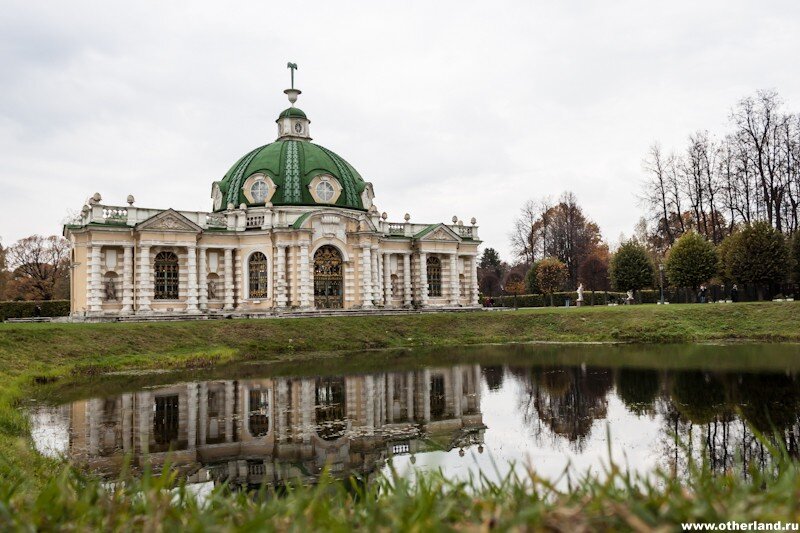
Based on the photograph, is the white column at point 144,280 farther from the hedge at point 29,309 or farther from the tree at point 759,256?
the tree at point 759,256

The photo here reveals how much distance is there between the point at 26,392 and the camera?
18.9 metres

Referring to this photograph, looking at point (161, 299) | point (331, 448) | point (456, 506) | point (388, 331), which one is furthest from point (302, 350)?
point (456, 506)

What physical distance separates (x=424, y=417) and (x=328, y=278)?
2976 centimetres

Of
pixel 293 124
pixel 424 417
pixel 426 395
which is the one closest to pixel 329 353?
pixel 426 395

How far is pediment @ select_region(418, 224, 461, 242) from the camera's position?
1930 inches

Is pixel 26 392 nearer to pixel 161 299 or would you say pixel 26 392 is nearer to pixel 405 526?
pixel 405 526

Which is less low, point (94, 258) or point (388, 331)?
point (94, 258)

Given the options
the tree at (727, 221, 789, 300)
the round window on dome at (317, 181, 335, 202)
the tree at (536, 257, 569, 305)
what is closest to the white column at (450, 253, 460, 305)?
the tree at (536, 257, 569, 305)

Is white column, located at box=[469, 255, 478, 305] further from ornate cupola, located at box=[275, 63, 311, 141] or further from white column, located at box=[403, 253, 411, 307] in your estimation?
ornate cupola, located at box=[275, 63, 311, 141]

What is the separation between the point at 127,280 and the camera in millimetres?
39781

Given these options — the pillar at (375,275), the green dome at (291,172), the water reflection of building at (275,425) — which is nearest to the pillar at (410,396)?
the water reflection of building at (275,425)

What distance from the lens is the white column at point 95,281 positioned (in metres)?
39.1

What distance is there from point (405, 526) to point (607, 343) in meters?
31.3

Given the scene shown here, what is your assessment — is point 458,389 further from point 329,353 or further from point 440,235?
point 440,235
